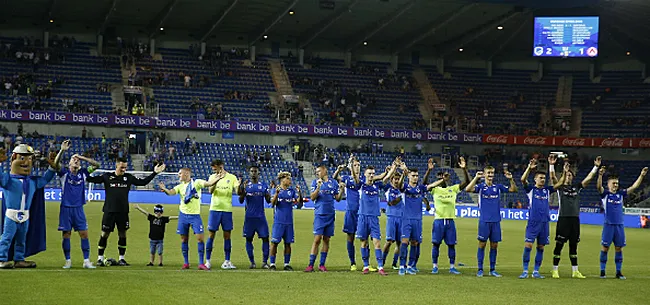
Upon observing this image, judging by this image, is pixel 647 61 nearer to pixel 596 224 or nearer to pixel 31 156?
pixel 596 224

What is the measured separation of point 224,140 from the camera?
60.2m

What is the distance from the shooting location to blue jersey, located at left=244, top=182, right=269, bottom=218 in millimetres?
18969

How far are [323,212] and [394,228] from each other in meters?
1.61

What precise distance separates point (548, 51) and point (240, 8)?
69.9ft

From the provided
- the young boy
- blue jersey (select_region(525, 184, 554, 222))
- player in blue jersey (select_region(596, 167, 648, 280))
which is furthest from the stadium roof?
the young boy

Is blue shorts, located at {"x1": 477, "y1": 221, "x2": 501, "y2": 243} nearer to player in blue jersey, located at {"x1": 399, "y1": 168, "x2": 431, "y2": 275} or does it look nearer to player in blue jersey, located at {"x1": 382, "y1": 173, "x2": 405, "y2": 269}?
player in blue jersey, located at {"x1": 399, "y1": 168, "x2": 431, "y2": 275}

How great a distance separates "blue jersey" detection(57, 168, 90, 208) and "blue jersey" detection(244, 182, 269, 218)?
359 cm

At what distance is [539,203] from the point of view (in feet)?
62.3

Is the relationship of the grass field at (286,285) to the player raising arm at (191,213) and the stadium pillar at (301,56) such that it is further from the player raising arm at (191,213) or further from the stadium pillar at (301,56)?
the stadium pillar at (301,56)

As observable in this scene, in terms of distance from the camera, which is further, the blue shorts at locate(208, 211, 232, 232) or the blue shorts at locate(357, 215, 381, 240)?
the blue shorts at locate(208, 211, 232, 232)

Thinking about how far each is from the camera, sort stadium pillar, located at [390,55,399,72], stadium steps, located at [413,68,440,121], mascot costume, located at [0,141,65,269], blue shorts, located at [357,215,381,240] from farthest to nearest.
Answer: stadium pillar, located at [390,55,399,72], stadium steps, located at [413,68,440,121], blue shorts, located at [357,215,381,240], mascot costume, located at [0,141,65,269]

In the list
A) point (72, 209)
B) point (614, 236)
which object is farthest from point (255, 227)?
point (614, 236)

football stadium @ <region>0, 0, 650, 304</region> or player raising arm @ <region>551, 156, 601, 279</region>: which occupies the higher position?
football stadium @ <region>0, 0, 650, 304</region>

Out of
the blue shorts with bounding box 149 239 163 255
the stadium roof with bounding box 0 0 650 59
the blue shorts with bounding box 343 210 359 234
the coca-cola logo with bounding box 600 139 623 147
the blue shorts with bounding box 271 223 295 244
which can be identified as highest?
the stadium roof with bounding box 0 0 650 59
